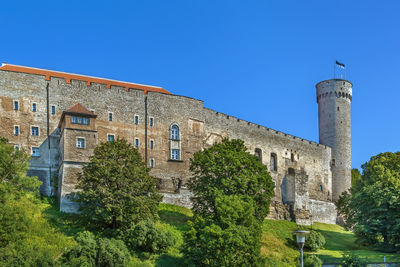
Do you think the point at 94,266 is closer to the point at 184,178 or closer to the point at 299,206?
the point at 184,178

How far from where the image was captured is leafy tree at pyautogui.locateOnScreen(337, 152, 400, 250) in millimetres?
44031

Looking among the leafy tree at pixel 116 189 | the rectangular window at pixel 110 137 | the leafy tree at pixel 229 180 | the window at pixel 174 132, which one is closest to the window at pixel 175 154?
the window at pixel 174 132

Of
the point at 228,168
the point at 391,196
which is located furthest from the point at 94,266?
the point at 391,196

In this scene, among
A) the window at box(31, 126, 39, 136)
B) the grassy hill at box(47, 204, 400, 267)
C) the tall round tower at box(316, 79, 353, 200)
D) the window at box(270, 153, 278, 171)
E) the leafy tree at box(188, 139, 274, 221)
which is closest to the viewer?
the grassy hill at box(47, 204, 400, 267)

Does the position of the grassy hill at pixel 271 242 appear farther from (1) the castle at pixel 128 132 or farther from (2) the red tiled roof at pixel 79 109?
(2) the red tiled roof at pixel 79 109

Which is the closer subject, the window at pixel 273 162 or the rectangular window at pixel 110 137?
the rectangular window at pixel 110 137

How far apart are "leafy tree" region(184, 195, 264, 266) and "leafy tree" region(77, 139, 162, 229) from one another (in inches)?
189

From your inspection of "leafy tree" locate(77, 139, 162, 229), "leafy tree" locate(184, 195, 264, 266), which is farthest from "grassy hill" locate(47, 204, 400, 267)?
"leafy tree" locate(77, 139, 162, 229)

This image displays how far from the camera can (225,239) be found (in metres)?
34.0

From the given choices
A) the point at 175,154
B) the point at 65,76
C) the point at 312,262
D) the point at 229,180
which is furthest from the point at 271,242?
the point at 65,76

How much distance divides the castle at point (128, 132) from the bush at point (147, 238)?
7.65m

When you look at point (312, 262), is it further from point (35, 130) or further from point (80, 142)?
point (35, 130)

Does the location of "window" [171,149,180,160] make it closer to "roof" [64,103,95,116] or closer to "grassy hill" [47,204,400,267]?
"grassy hill" [47,204,400,267]

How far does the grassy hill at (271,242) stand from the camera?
3643 centimetres
